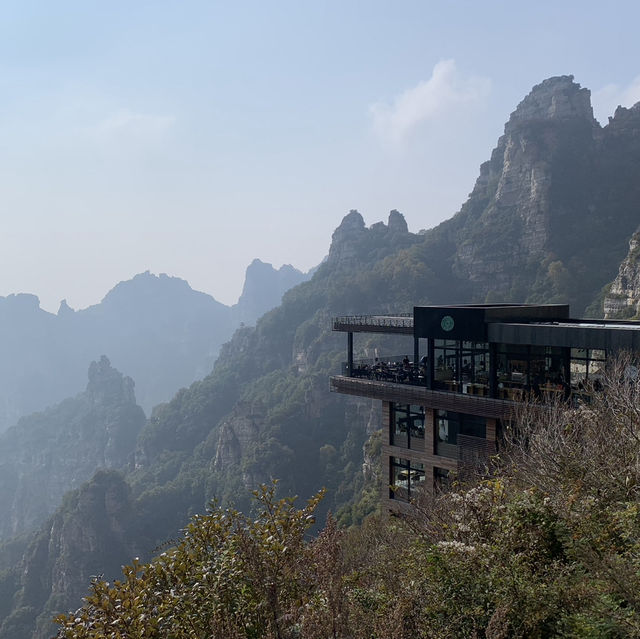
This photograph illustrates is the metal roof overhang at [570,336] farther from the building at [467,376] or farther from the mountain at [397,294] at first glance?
the mountain at [397,294]

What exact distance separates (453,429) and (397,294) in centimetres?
12192

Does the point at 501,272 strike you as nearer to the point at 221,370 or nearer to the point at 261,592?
the point at 221,370

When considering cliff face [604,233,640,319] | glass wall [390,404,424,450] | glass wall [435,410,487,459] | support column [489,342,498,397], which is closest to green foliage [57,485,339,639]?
support column [489,342,498,397]

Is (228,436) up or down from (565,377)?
down

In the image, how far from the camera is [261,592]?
9094mm

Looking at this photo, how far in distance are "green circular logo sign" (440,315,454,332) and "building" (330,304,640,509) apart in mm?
51

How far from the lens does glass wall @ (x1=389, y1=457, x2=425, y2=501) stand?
96.9ft

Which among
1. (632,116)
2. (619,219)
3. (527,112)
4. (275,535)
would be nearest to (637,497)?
(275,535)

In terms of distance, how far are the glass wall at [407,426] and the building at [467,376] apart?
57 millimetres

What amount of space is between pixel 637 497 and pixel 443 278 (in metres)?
138

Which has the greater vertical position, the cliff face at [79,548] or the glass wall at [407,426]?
the glass wall at [407,426]

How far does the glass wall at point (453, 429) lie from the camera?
2645 centimetres

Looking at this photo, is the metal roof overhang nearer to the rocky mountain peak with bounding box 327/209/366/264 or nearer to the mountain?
the mountain

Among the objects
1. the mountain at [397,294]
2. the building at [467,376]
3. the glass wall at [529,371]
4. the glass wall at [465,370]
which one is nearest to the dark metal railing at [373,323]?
the building at [467,376]
